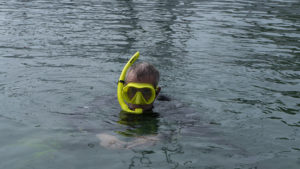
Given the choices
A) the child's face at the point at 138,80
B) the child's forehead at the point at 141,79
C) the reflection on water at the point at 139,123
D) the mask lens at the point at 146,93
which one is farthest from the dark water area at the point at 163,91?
the child's forehead at the point at 141,79

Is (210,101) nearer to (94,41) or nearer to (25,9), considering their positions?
(94,41)

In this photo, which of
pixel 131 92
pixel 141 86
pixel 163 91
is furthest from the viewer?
pixel 163 91

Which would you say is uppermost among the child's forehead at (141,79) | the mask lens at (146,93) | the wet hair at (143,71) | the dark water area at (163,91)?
the wet hair at (143,71)

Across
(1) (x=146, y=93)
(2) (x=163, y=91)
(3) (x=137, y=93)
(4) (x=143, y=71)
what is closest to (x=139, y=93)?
(3) (x=137, y=93)

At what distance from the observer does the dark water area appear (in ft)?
10.8

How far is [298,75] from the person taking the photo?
6.09m

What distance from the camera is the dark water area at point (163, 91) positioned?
10.8 ft

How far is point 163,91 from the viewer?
5.52 m

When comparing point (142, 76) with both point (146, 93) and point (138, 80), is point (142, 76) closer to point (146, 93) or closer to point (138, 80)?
point (138, 80)

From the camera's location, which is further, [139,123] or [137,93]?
[139,123]

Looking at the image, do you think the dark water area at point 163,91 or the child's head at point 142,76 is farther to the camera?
the child's head at point 142,76

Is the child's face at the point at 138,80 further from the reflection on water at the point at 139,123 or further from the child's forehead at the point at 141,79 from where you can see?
the reflection on water at the point at 139,123

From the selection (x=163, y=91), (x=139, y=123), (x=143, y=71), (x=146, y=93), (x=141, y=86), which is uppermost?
(x=143, y=71)

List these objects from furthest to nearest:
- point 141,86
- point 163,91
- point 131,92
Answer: point 163,91 → point 131,92 → point 141,86
